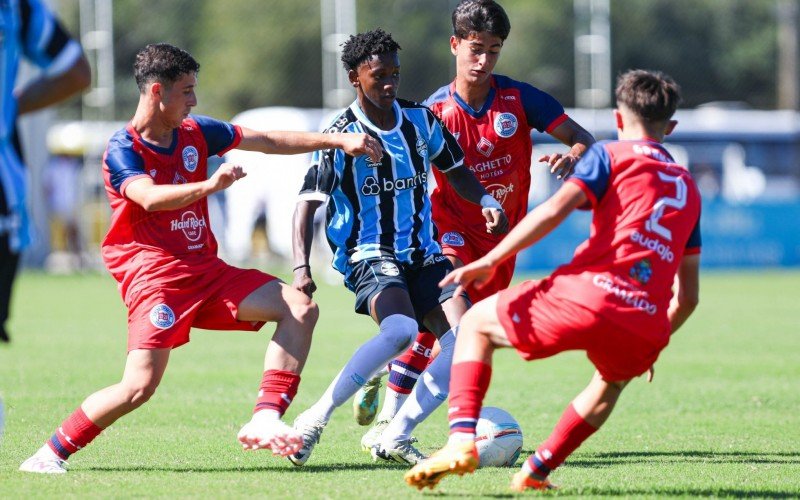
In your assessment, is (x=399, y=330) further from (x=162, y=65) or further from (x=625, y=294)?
(x=162, y=65)

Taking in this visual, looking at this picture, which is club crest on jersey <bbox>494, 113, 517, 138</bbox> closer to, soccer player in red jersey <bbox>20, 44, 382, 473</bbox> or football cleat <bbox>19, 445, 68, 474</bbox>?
soccer player in red jersey <bbox>20, 44, 382, 473</bbox>

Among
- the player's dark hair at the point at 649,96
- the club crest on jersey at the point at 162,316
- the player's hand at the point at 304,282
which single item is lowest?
the club crest on jersey at the point at 162,316

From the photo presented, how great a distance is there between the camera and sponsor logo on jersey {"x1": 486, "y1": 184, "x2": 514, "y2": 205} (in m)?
7.61

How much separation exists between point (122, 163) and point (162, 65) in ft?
1.71

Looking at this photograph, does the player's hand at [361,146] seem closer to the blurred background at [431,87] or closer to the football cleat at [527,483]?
the football cleat at [527,483]

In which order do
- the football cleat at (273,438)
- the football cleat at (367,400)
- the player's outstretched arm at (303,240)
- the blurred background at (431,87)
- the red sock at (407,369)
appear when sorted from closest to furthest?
the football cleat at (273,438) → the player's outstretched arm at (303,240) → the football cleat at (367,400) → the red sock at (407,369) → the blurred background at (431,87)

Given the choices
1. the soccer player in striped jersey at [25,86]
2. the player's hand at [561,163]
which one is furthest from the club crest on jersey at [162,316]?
the player's hand at [561,163]

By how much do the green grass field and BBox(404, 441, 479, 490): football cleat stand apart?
0.34 metres

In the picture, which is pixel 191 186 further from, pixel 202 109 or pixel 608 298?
pixel 202 109

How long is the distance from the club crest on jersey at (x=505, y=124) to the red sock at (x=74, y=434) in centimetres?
301

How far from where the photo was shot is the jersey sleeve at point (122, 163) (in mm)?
5945

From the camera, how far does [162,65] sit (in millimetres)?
6055

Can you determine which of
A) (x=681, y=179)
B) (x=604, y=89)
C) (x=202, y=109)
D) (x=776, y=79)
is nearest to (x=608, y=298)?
(x=681, y=179)

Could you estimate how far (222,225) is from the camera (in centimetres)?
3008
